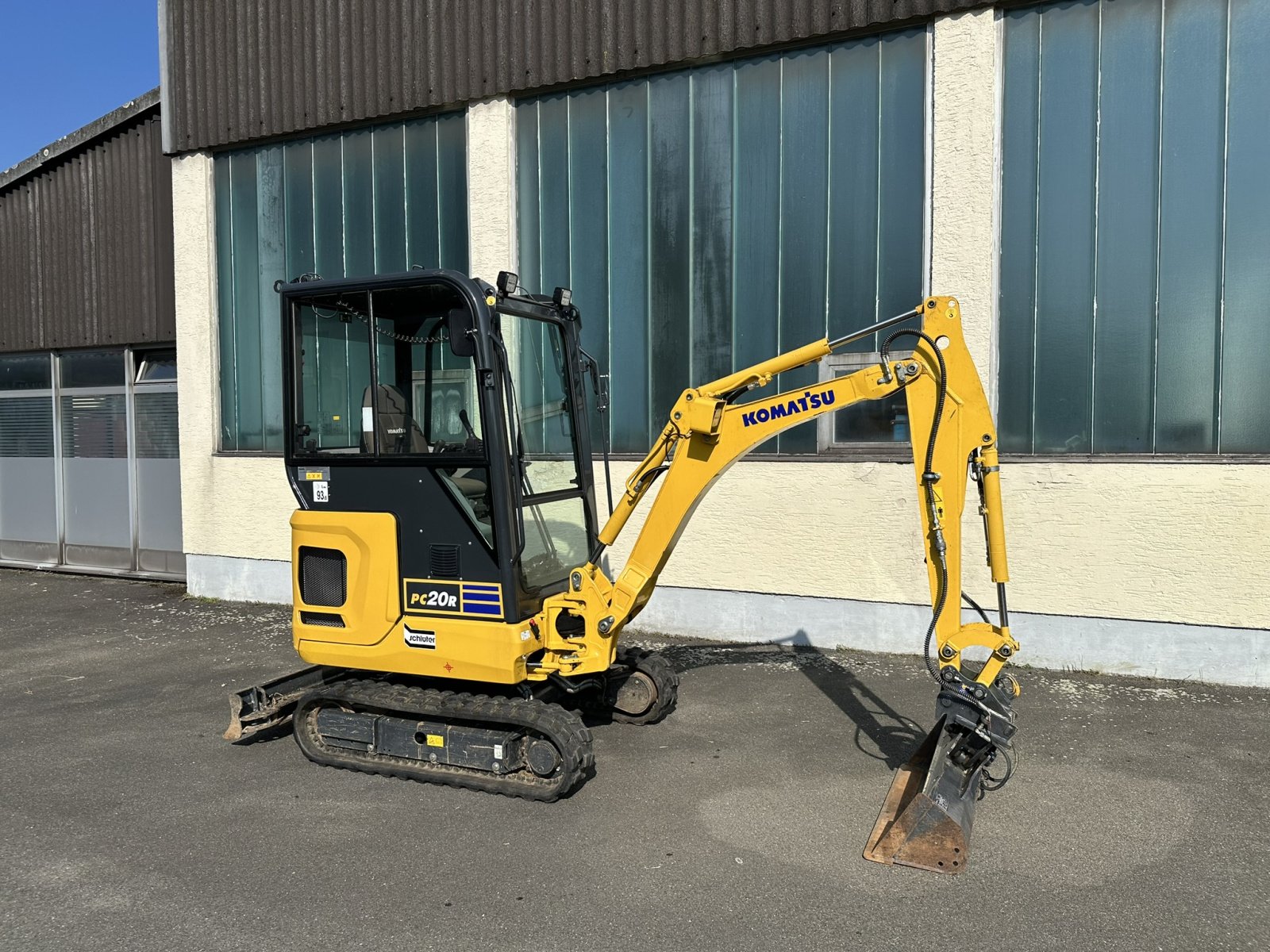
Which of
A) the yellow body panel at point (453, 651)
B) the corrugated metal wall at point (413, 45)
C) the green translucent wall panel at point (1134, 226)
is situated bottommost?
the yellow body panel at point (453, 651)

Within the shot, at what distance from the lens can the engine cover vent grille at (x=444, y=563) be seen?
506cm

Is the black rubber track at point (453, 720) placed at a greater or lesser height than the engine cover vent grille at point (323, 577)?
lesser

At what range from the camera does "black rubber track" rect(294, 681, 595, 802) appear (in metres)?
4.79

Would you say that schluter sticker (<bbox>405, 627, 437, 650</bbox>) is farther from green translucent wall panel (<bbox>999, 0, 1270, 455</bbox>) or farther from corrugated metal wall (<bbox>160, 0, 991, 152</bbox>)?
corrugated metal wall (<bbox>160, 0, 991, 152</bbox>)

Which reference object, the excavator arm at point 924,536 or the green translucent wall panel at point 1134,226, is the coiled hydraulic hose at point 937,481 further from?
the green translucent wall panel at point 1134,226

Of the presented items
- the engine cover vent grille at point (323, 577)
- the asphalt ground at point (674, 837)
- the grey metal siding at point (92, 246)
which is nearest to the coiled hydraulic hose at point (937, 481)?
the asphalt ground at point (674, 837)

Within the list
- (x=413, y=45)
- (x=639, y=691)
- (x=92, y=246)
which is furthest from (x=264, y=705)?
(x=92, y=246)

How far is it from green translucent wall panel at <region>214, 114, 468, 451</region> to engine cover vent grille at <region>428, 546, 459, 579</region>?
5095mm

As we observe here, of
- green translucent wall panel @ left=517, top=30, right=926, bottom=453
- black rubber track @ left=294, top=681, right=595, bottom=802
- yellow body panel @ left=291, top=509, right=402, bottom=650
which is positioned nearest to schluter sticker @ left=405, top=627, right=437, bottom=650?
yellow body panel @ left=291, top=509, right=402, bottom=650

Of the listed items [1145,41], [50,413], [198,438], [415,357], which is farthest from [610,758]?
[50,413]

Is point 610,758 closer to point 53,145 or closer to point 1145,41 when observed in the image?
point 1145,41

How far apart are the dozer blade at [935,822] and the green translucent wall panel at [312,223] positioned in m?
6.87

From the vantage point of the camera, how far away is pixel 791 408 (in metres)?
4.85

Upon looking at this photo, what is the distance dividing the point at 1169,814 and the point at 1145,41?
18.1 feet
